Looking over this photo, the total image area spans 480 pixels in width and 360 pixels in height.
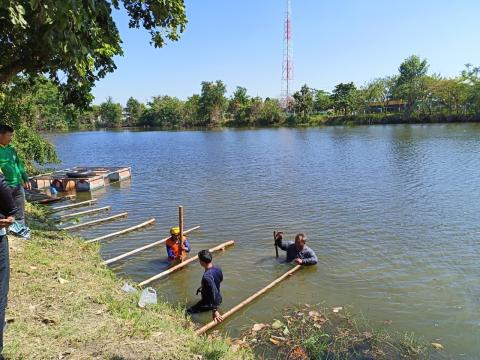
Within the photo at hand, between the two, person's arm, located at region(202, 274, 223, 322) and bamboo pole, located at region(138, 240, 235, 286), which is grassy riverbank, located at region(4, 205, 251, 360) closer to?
person's arm, located at region(202, 274, 223, 322)

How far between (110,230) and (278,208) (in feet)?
25.8

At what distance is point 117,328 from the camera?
6500mm

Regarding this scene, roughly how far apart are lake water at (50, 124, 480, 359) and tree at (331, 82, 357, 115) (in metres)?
72.4

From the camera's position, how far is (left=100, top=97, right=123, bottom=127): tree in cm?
15795

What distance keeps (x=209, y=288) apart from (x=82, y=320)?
10.6ft

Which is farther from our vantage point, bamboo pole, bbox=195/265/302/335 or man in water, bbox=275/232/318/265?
man in water, bbox=275/232/318/265

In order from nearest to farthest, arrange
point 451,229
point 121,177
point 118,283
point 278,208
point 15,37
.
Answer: point 118,283, point 15,37, point 451,229, point 278,208, point 121,177

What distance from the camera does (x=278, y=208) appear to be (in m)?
20.3

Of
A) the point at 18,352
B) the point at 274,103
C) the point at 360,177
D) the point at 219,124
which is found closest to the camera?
the point at 18,352

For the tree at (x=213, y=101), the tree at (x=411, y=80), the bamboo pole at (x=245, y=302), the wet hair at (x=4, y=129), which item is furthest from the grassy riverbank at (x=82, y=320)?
the tree at (x=213, y=101)

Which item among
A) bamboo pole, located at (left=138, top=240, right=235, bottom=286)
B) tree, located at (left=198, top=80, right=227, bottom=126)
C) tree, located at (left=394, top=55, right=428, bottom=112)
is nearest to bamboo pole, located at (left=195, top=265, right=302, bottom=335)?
bamboo pole, located at (left=138, top=240, right=235, bottom=286)

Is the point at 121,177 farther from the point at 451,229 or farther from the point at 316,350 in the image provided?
the point at 316,350

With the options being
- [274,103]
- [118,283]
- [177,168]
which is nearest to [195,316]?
[118,283]

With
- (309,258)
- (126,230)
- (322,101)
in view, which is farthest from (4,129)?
(322,101)
